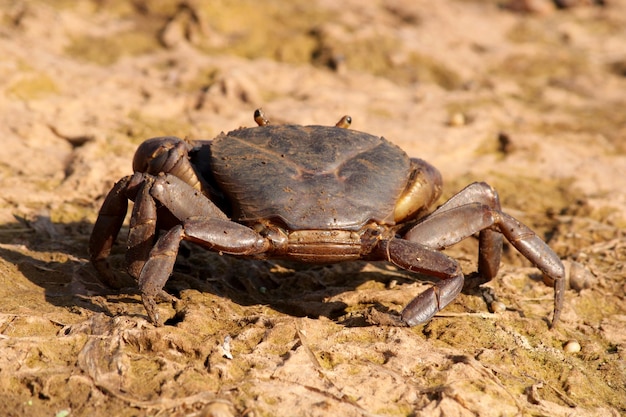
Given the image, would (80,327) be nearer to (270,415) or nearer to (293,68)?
(270,415)

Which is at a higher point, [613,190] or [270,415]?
[270,415]

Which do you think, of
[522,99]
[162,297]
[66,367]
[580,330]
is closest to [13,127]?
[162,297]

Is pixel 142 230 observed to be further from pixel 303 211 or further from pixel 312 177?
pixel 312 177

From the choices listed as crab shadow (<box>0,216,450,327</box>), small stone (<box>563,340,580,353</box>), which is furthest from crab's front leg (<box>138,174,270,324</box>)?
small stone (<box>563,340,580,353</box>)

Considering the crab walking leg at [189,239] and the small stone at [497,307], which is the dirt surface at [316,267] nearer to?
the small stone at [497,307]

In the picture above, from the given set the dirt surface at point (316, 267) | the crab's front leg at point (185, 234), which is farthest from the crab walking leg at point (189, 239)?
the dirt surface at point (316, 267)

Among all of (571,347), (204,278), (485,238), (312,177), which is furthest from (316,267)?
(571,347)
